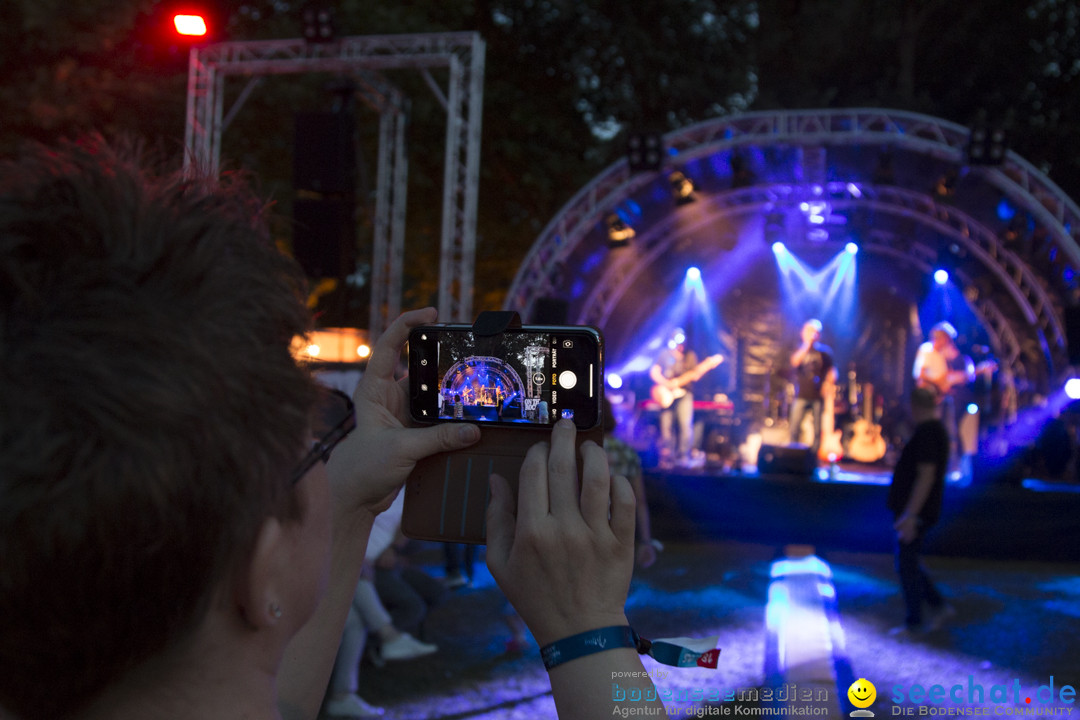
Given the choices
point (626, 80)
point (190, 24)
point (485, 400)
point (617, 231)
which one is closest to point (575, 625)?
point (485, 400)

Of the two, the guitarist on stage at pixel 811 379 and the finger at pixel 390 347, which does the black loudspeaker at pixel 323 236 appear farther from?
the finger at pixel 390 347

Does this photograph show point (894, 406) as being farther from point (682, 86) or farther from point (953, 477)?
point (682, 86)

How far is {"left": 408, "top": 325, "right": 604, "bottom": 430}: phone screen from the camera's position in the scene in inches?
47.9

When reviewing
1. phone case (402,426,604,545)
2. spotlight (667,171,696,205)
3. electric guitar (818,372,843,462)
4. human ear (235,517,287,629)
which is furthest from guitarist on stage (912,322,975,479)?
human ear (235,517,287,629)

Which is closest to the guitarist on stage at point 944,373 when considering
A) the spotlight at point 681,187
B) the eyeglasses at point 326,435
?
the spotlight at point 681,187

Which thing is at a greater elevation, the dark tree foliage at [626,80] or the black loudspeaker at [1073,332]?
the dark tree foliage at [626,80]

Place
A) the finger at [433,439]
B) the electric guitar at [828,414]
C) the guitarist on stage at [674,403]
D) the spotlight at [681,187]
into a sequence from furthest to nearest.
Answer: the spotlight at [681,187] → the guitarist on stage at [674,403] → the electric guitar at [828,414] → the finger at [433,439]

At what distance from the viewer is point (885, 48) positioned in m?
17.2

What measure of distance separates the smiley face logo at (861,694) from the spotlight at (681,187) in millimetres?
8438

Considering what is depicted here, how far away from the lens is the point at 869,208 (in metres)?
11.6

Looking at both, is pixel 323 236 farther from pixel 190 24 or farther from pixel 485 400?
pixel 485 400

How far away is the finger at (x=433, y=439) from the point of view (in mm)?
1143

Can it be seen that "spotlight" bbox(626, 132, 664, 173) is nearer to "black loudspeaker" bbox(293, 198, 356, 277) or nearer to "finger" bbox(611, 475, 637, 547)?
"black loudspeaker" bbox(293, 198, 356, 277)

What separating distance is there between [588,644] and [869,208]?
12192mm
